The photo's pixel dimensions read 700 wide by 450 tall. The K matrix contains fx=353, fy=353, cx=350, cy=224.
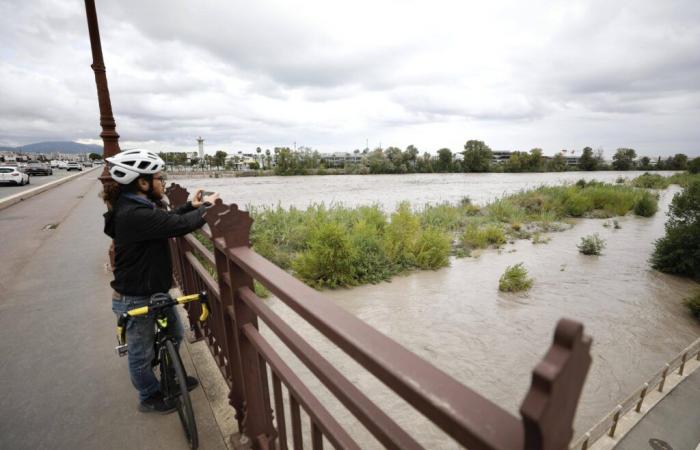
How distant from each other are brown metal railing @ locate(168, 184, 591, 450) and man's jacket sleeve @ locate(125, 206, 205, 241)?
17.2 inches

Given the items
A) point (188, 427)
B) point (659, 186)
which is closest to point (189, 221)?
point (188, 427)

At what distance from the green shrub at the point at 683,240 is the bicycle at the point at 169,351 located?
1310cm

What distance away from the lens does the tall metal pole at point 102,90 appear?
415 cm

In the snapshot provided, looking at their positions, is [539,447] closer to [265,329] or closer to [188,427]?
[188,427]

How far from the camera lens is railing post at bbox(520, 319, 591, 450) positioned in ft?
1.59

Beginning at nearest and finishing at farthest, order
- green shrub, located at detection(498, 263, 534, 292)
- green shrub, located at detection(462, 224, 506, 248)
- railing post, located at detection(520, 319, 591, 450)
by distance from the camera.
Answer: railing post, located at detection(520, 319, 591, 450)
green shrub, located at detection(498, 263, 534, 292)
green shrub, located at detection(462, 224, 506, 248)

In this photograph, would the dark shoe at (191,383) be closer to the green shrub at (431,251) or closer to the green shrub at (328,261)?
the green shrub at (328,261)

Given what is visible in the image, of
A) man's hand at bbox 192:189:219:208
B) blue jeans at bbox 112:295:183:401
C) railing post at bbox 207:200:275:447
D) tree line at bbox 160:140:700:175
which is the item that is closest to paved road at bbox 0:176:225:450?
blue jeans at bbox 112:295:183:401

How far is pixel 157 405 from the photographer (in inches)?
109

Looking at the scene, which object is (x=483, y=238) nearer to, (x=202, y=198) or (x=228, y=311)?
(x=202, y=198)

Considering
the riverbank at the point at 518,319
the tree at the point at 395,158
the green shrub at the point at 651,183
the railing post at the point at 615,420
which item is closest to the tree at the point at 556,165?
the tree at the point at 395,158

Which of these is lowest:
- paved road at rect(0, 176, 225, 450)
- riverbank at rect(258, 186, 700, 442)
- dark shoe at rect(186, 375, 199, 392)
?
riverbank at rect(258, 186, 700, 442)

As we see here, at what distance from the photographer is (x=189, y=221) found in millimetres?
2355

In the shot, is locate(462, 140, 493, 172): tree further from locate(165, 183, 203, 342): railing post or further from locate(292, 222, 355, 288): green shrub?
locate(165, 183, 203, 342): railing post
